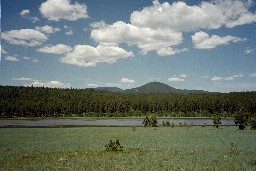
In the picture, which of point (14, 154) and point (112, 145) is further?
point (112, 145)

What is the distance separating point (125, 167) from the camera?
28.4 m

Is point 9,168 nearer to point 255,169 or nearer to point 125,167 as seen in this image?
point 125,167

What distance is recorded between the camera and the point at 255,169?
27.1 metres

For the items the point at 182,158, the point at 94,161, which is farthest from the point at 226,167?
the point at 94,161

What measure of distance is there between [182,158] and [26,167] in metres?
16.3

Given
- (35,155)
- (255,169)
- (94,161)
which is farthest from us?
A: (35,155)

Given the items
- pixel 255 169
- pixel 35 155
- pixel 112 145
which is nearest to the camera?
pixel 255 169

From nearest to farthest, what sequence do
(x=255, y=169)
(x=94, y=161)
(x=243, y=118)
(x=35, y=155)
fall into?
(x=255, y=169) < (x=94, y=161) < (x=35, y=155) < (x=243, y=118)

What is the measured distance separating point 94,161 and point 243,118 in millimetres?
59418

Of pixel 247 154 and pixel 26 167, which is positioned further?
pixel 247 154

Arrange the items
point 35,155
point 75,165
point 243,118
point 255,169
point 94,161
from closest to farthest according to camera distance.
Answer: point 255,169 < point 75,165 < point 94,161 < point 35,155 < point 243,118

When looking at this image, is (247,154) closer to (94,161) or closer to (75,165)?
(94,161)

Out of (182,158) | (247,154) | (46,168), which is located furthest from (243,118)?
(46,168)

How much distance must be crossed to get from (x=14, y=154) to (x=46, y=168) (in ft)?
35.5
